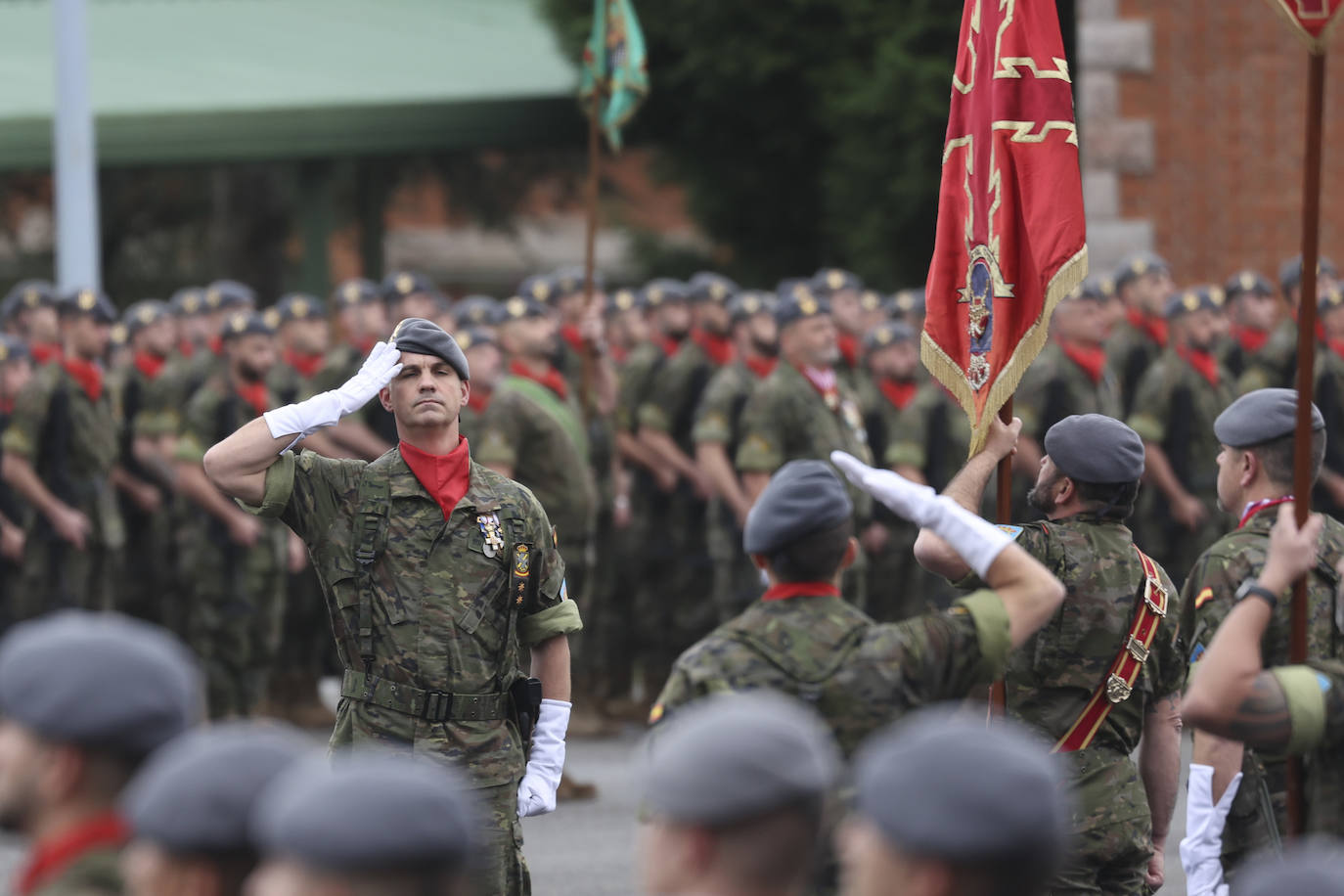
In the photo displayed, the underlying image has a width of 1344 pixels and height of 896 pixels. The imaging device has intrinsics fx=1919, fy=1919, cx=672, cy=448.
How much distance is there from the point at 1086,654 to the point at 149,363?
342 inches

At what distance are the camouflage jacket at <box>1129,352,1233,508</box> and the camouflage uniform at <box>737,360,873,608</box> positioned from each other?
2251mm

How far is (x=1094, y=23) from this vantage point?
54.7ft

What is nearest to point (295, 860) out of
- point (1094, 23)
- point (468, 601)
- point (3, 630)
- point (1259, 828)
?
point (468, 601)

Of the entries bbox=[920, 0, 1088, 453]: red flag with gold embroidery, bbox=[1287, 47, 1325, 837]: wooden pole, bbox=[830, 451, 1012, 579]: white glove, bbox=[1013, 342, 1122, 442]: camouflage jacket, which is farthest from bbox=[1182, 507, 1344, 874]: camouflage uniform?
bbox=[1013, 342, 1122, 442]: camouflage jacket

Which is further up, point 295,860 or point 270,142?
point 270,142

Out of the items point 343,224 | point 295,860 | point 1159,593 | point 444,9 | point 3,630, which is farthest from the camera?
point 343,224

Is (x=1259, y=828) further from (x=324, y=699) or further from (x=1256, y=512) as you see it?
(x=324, y=699)

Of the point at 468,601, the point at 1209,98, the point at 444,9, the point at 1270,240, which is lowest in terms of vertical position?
the point at 468,601

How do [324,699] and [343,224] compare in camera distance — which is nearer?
Result: [324,699]

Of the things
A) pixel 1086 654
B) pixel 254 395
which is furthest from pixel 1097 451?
pixel 254 395

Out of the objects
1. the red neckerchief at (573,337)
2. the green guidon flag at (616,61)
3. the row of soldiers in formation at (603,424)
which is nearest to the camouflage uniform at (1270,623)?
the row of soldiers in formation at (603,424)

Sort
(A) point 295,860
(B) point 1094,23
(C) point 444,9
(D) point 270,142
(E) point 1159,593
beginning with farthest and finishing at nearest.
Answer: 1. (C) point 444,9
2. (D) point 270,142
3. (B) point 1094,23
4. (E) point 1159,593
5. (A) point 295,860

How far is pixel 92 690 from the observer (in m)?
3.11

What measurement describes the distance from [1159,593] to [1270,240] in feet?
39.5
